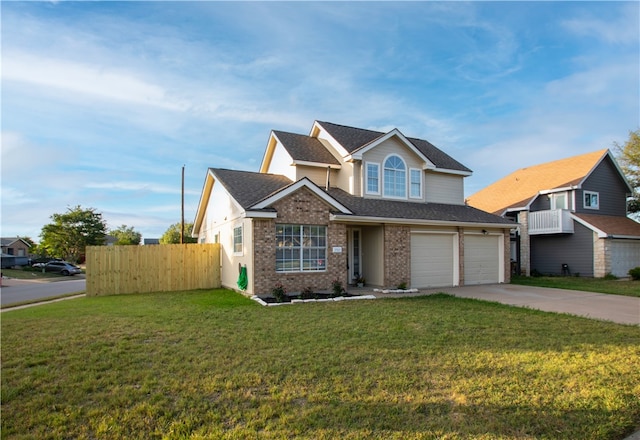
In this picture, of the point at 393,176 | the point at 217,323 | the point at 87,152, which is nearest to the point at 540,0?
the point at 393,176

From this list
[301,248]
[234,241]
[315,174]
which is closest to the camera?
[301,248]

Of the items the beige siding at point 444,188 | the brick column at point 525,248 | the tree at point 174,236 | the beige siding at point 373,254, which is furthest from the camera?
the tree at point 174,236

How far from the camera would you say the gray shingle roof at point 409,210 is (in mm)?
14812

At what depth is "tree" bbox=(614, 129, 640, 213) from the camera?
26812mm

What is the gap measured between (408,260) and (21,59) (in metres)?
13.4

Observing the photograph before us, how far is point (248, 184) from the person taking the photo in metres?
15.1

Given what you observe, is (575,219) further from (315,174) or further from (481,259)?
(315,174)

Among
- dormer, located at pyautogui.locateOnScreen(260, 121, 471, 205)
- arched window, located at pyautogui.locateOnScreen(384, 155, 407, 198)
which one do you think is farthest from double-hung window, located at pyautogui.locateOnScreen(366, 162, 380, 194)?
arched window, located at pyautogui.locateOnScreen(384, 155, 407, 198)

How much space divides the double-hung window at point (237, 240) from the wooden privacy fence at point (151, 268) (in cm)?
249

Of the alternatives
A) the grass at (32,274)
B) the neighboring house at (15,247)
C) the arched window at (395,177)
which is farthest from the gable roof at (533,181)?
the neighboring house at (15,247)

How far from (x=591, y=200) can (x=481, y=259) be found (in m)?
10.9

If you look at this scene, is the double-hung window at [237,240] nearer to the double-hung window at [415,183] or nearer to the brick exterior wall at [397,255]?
Result: the brick exterior wall at [397,255]

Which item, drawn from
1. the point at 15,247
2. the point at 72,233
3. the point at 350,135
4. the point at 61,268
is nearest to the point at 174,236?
the point at 72,233

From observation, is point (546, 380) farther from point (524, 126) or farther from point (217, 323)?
point (524, 126)
